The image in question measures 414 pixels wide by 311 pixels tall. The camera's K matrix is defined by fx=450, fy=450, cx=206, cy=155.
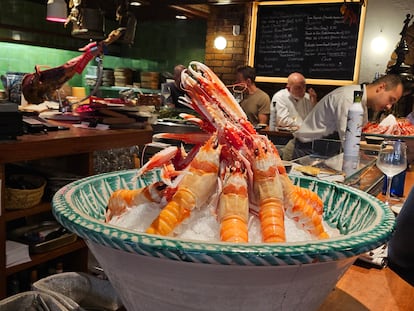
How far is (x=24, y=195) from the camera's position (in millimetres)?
2457

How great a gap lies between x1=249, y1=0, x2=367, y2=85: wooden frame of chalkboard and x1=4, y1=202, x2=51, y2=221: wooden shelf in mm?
4934

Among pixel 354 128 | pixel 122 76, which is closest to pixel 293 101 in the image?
pixel 122 76

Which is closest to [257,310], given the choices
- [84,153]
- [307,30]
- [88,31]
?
[84,153]

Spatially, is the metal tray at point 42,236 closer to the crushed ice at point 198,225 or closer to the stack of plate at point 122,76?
the crushed ice at point 198,225

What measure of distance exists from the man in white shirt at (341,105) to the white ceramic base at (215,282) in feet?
9.69

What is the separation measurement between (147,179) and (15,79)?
13.1ft

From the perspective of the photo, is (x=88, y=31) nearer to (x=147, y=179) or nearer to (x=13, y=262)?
(x=13, y=262)

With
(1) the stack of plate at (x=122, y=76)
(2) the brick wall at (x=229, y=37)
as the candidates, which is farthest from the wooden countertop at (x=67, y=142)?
(1) the stack of plate at (x=122, y=76)

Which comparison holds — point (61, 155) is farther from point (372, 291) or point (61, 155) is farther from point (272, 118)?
point (272, 118)

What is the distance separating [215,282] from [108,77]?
7.67 meters

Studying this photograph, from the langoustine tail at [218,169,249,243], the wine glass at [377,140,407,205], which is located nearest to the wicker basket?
the wine glass at [377,140,407,205]

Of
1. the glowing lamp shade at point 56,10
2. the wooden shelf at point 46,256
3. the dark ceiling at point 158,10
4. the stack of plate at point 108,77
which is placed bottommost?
the wooden shelf at point 46,256

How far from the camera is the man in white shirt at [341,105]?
355 cm

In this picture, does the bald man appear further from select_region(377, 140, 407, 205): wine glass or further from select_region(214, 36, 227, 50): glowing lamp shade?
select_region(377, 140, 407, 205): wine glass
